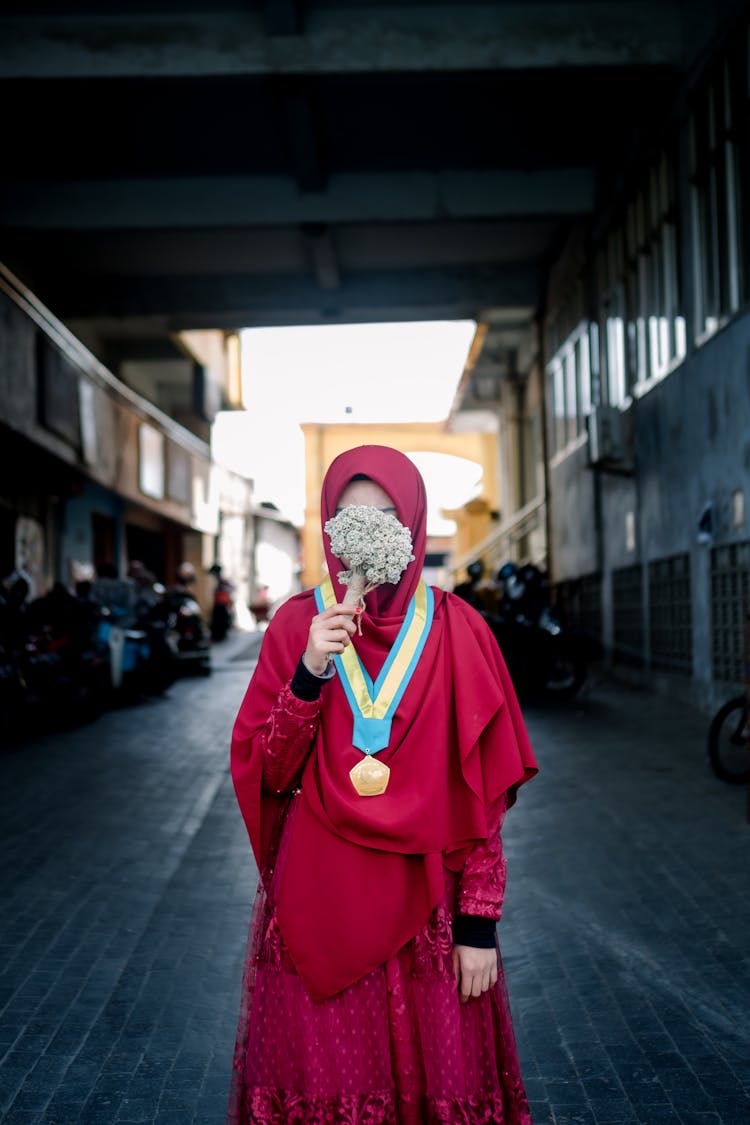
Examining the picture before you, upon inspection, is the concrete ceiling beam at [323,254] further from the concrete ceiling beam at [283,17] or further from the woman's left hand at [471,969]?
the woman's left hand at [471,969]

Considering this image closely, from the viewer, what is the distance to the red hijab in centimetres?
218

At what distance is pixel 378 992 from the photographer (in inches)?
87.1

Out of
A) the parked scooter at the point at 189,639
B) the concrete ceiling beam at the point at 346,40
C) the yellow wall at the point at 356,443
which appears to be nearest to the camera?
the concrete ceiling beam at the point at 346,40

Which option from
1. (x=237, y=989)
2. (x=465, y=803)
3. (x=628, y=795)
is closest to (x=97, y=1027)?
(x=237, y=989)

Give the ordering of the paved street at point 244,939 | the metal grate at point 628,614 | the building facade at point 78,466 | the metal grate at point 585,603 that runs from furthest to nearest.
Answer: the metal grate at point 585,603, the metal grate at point 628,614, the building facade at point 78,466, the paved street at point 244,939

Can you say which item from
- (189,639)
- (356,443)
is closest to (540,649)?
(189,639)

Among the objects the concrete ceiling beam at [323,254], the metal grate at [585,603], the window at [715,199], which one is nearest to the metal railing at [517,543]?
the metal grate at [585,603]

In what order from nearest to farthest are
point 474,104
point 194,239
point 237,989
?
point 237,989 < point 474,104 < point 194,239

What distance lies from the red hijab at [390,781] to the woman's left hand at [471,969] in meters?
0.10

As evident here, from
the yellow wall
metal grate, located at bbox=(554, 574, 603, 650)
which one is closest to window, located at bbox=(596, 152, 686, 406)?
metal grate, located at bbox=(554, 574, 603, 650)

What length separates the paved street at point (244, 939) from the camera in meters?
3.41

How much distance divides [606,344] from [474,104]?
3.95 meters

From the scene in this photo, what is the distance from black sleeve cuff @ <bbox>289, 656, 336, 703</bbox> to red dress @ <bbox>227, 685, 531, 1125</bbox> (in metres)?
0.01

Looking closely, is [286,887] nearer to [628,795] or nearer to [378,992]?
[378,992]
